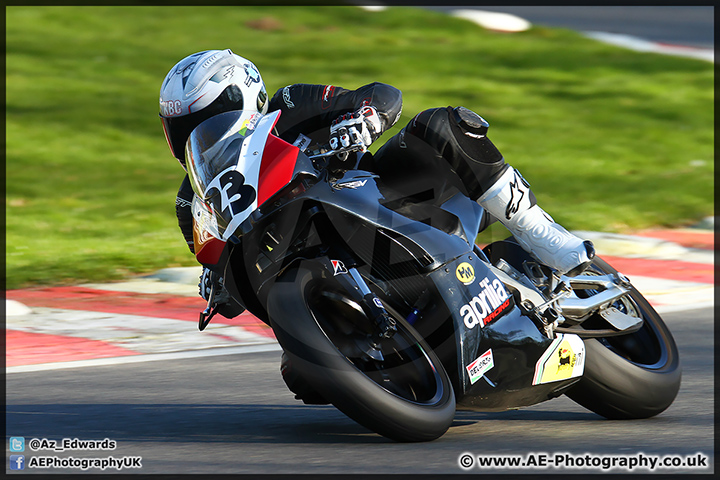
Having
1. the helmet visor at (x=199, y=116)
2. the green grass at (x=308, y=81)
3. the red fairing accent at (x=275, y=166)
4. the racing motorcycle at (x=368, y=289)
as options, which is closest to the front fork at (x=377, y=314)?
the racing motorcycle at (x=368, y=289)

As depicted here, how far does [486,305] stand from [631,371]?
83 centimetres

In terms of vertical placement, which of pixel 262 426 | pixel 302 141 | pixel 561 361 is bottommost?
pixel 262 426

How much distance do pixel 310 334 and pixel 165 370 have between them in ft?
7.39

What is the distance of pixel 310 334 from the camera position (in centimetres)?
352

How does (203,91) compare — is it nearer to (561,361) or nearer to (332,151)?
(332,151)

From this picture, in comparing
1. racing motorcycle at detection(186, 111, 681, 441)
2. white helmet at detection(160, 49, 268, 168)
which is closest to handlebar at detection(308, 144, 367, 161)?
racing motorcycle at detection(186, 111, 681, 441)

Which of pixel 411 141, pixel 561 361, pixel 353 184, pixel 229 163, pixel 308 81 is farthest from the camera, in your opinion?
pixel 308 81

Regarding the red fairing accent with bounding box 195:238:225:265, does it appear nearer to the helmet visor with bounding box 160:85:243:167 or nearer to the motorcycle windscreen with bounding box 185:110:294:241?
the motorcycle windscreen with bounding box 185:110:294:241

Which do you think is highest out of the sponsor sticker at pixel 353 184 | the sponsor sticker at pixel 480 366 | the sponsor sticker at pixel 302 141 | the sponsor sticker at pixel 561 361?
the sponsor sticker at pixel 353 184

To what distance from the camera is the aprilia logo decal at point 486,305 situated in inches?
155

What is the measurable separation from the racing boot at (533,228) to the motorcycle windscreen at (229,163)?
0.90 metres

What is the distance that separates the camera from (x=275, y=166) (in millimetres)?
3797

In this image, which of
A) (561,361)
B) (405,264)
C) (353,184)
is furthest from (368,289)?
(561,361)

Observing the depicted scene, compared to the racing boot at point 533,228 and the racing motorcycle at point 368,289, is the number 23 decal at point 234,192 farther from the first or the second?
the racing boot at point 533,228
